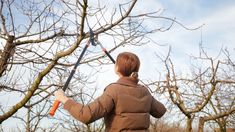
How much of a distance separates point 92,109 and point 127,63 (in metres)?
0.47

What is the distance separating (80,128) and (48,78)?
30.7ft

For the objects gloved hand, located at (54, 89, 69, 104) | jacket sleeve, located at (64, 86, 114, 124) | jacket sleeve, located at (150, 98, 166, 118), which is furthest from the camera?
jacket sleeve, located at (150, 98, 166, 118)

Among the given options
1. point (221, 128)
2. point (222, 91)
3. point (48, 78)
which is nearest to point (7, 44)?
point (48, 78)

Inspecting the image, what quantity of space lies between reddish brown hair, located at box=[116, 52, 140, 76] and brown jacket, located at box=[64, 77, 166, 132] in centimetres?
5

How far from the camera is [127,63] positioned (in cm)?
264

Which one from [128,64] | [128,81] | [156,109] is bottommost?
[156,109]

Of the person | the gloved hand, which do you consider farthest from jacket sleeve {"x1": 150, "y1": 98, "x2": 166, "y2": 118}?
the gloved hand

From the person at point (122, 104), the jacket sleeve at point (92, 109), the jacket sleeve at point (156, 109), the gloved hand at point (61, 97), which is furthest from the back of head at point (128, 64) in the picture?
the gloved hand at point (61, 97)

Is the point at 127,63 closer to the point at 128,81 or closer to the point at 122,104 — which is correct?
the point at 128,81

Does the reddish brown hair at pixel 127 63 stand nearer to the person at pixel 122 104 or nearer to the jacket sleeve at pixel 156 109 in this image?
the person at pixel 122 104

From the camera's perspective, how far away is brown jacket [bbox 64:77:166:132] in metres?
2.42

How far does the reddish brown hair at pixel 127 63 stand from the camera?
2639mm

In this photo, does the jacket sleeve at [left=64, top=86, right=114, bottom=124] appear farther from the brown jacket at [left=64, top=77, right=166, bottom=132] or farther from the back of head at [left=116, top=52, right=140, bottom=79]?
the back of head at [left=116, top=52, right=140, bottom=79]

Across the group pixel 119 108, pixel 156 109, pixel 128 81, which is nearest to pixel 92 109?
pixel 119 108
